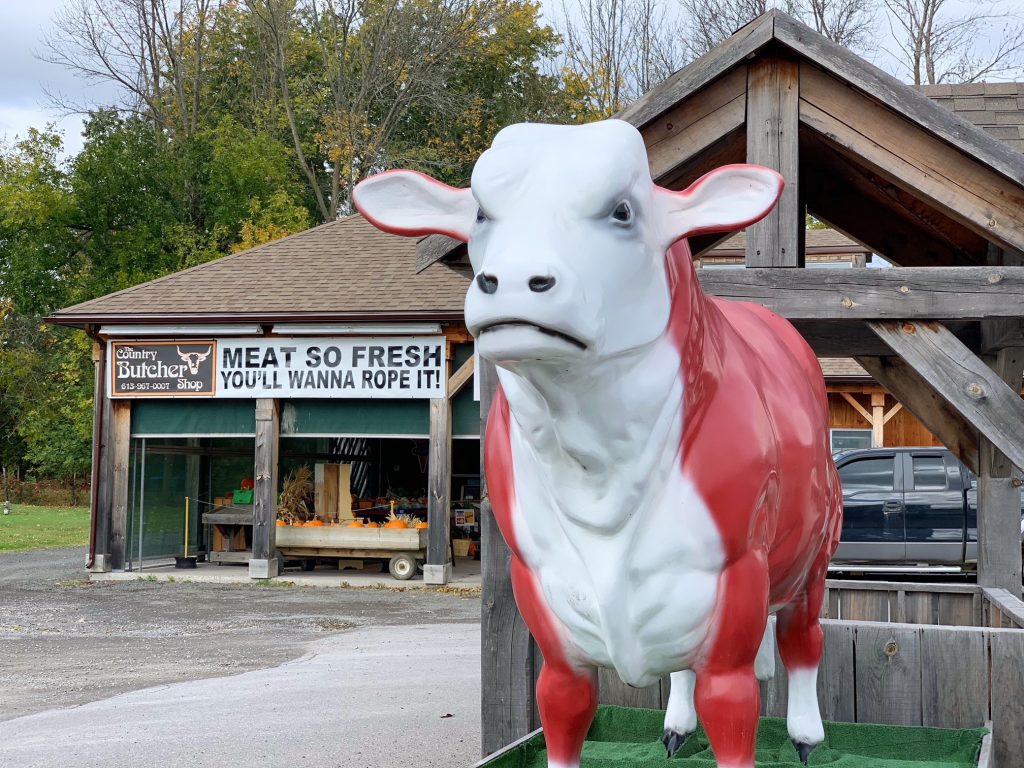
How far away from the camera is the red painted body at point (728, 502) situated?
248cm

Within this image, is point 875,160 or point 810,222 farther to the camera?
point 810,222

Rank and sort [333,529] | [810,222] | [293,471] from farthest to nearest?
[810,222] → [293,471] → [333,529]

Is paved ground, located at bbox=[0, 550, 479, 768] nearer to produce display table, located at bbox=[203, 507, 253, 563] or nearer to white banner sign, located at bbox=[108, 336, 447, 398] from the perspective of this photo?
produce display table, located at bbox=[203, 507, 253, 563]

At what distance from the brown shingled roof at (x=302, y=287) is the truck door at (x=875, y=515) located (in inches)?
203

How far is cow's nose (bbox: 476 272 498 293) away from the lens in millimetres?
2039

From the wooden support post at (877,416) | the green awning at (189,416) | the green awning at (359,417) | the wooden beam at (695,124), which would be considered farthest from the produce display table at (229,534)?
the wooden beam at (695,124)

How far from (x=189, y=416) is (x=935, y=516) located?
9131mm

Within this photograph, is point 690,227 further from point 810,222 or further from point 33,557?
point 810,222

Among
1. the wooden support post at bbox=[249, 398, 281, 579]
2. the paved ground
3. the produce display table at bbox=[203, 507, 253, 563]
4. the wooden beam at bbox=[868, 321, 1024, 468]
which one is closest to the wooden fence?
the wooden beam at bbox=[868, 321, 1024, 468]

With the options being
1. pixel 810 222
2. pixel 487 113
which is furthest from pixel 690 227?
pixel 487 113

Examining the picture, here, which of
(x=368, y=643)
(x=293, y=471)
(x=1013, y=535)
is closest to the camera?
(x=1013, y=535)

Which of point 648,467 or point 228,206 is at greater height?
point 228,206

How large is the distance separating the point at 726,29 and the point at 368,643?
2014 cm

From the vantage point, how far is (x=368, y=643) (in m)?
9.84
